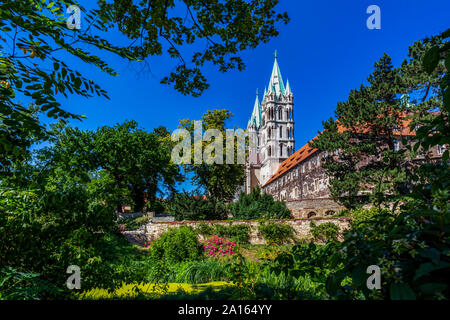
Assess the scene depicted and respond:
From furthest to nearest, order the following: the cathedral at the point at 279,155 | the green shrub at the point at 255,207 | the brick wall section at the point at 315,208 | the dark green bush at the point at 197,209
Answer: the cathedral at the point at 279,155
the brick wall section at the point at 315,208
the green shrub at the point at 255,207
the dark green bush at the point at 197,209

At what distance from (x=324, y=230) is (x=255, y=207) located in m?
7.14

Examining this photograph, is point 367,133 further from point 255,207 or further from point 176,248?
point 176,248

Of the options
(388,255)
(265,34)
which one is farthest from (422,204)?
(265,34)

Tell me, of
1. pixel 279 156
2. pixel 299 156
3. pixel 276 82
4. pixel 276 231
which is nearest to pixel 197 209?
pixel 276 231

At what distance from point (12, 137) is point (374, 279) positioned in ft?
11.7

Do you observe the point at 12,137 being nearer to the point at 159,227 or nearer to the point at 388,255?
the point at 388,255

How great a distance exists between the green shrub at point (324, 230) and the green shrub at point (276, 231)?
4.80 ft

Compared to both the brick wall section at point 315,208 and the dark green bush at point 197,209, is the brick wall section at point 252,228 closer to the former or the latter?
the dark green bush at point 197,209

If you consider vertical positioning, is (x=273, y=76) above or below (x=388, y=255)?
above

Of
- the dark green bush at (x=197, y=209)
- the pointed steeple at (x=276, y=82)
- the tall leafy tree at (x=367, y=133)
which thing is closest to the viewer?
the tall leafy tree at (x=367, y=133)

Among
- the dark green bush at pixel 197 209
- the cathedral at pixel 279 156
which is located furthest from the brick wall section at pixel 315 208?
the dark green bush at pixel 197 209

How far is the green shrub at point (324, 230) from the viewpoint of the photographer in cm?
1574
